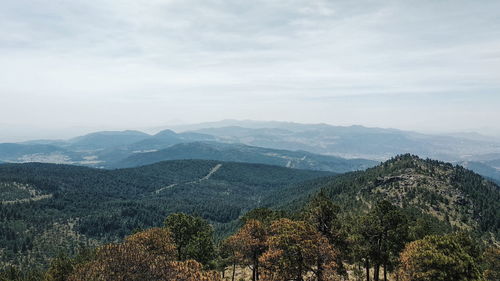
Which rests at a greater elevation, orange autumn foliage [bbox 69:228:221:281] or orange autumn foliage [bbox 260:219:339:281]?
orange autumn foliage [bbox 69:228:221:281]

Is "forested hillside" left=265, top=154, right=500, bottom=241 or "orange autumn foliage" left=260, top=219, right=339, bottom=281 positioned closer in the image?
"orange autumn foliage" left=260, top=219, right=339, bottom=281

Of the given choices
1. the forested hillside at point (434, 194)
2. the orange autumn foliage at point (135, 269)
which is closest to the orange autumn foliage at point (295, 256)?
the orange autumn foliage at point (135, 269)

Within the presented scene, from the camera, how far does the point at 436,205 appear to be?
120438 millimetres

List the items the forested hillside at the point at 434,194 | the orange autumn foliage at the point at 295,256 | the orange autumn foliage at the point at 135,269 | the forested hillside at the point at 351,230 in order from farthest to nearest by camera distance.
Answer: the forested hillside at the point at 434,194 < the forested hillside at the point at 351,230 < the orange autumn foliage at the point at 295,256 < the orange autumn foliage at the point at 135,269

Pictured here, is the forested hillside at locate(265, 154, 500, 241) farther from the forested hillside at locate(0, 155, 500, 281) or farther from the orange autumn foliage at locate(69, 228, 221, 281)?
the orange autumn foliage at locate(69, 228, 221, 281)

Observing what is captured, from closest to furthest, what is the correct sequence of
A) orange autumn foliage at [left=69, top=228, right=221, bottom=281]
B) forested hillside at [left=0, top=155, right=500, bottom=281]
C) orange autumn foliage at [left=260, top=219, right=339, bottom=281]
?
orange autumn foliage at [left=69, top=228, right=221, bottom=281], orange autumn foliage at [left=260, top=219, right=339, bottom=281], forested hillside at [left=0, top=155, right=500, bottom=281]

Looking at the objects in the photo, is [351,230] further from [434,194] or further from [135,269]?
[434,194]

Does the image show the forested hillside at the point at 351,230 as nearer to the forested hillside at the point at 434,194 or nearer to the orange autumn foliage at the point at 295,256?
the orange autumn foliage at the point at 295,256

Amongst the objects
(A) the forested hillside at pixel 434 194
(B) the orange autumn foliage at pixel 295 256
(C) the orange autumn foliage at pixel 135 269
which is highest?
(C) the orange autumn foliage at pixel 135 269

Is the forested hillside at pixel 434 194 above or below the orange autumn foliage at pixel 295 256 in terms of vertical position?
below

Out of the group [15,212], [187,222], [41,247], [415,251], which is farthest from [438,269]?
[15,212]

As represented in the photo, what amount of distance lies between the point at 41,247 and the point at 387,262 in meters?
183

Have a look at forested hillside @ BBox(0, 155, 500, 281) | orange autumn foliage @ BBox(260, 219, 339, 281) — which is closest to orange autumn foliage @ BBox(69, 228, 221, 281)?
forested hillside @ BBox(0, 155, 500, 281)

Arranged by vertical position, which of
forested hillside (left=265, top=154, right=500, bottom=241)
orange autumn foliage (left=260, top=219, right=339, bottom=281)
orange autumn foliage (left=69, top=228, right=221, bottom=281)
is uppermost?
orange autumn foliage (left=69, top=228, right=221, bottom=281)
